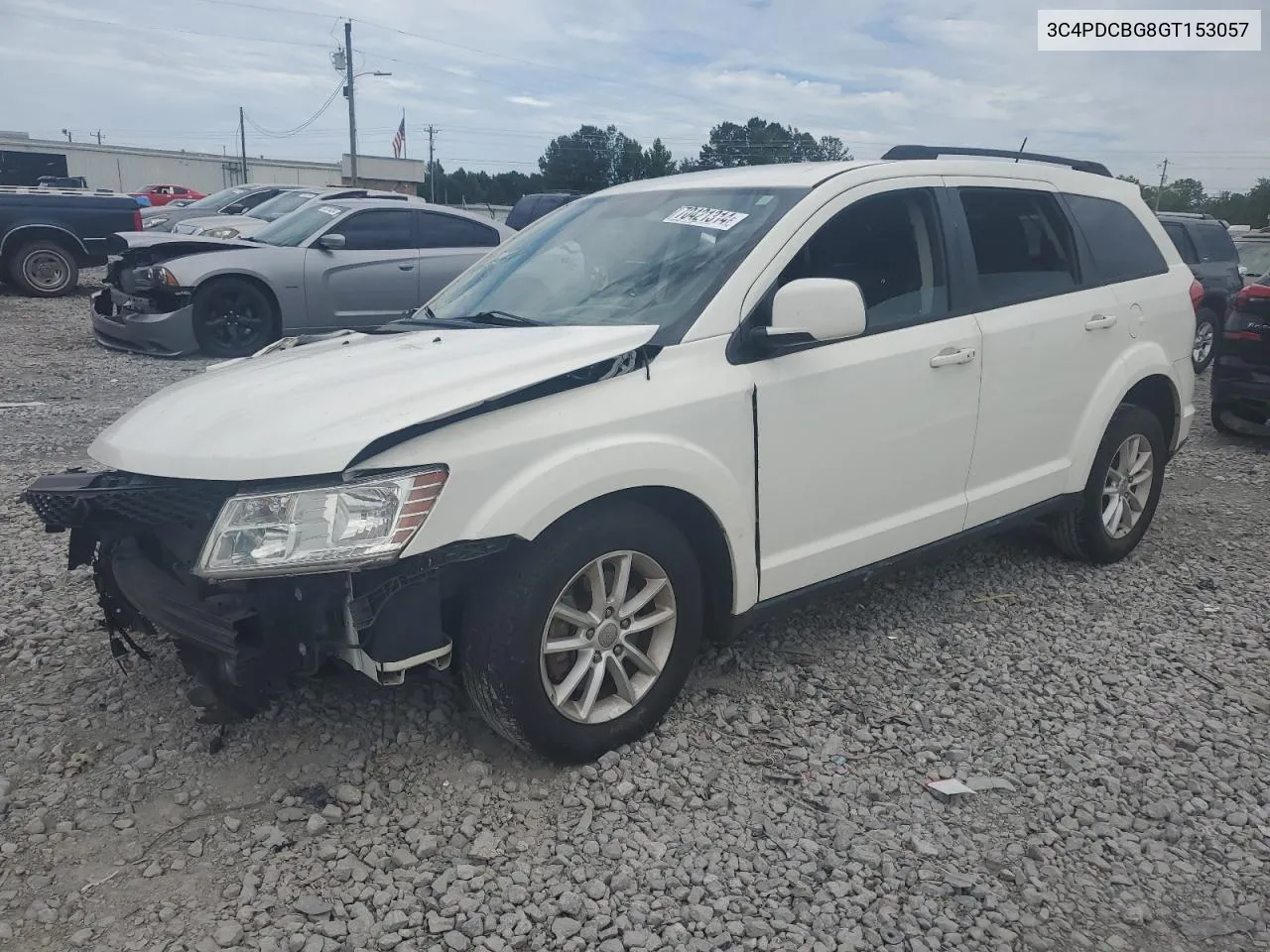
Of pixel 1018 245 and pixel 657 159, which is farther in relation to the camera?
pixel 657 159

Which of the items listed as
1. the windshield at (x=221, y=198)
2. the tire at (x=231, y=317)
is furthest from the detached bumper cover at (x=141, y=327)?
the windshield at (x=221, y=198)

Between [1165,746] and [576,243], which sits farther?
[576,243]

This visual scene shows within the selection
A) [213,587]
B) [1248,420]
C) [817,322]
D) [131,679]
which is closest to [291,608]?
[213,587]

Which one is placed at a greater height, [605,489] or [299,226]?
[299,226]

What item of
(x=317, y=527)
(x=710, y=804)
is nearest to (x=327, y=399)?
(x=317, y=527)

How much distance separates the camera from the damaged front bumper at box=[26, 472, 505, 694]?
8.52ft

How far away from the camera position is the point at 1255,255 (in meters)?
15.0

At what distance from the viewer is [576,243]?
391cm

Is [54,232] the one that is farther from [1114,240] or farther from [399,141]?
[399,141]

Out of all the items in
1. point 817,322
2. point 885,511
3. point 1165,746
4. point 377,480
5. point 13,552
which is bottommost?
point 1165,746

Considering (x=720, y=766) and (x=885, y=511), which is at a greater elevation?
(x=885, y=511)

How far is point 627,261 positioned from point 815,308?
2.67 feet

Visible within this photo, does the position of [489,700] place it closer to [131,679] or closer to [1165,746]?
[131,679]

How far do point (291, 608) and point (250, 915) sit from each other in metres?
0.74
